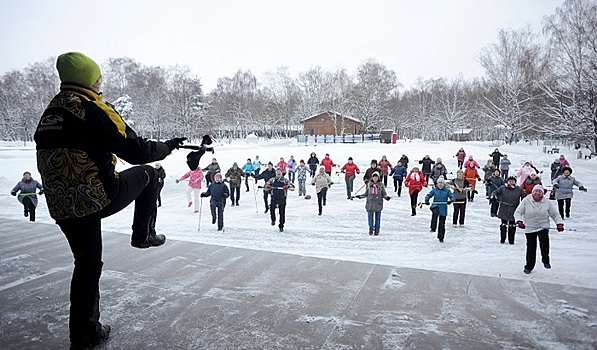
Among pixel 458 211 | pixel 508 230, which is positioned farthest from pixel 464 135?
pixel 508 230

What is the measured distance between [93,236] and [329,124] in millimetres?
55304

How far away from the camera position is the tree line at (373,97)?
101ft

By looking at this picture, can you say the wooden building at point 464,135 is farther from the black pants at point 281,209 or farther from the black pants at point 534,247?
the black pants at point 534,247

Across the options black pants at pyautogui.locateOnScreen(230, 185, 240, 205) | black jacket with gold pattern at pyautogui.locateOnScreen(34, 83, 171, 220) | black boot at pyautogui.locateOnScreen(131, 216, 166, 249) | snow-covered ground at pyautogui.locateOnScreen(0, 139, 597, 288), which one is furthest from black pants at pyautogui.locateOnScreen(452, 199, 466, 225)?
black jacket with gold pattern at pyautogui.locateOnScreen(34, 83, 171, 220)

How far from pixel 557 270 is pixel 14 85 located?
232 ft

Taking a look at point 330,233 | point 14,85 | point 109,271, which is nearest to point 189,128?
point 14,85

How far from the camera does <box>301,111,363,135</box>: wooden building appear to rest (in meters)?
56.8

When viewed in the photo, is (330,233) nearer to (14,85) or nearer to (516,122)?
(516,122)

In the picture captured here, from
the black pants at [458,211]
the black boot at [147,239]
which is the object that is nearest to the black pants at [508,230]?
the black pants at [458,211]

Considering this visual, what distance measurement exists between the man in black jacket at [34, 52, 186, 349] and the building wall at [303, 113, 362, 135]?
54203mm

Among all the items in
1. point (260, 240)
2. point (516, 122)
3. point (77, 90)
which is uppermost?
point (516, 122)

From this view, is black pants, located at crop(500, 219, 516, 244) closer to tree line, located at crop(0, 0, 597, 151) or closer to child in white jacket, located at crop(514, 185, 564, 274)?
child in white jacket, located at crop(514, 185, 564, 274)

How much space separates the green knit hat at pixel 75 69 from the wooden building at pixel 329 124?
5396 centimetres

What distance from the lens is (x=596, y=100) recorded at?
96.0 feet
